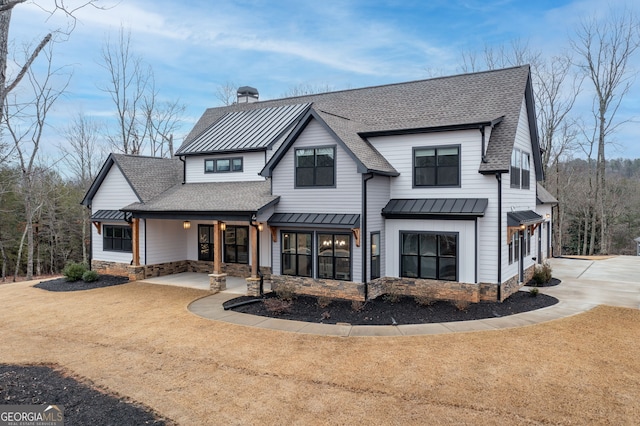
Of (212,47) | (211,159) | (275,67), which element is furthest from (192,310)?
(275,67)

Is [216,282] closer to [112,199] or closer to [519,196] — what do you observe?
[112,199]

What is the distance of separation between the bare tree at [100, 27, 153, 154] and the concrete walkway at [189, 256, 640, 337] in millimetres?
22047

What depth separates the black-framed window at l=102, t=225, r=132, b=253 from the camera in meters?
18.9

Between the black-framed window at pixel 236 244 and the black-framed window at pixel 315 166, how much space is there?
4906 millimetres

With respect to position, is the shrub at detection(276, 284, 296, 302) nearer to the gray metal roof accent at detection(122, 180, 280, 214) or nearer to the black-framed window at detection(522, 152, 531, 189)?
the gray metal roof accent at detection(122, 180, 280, 214)

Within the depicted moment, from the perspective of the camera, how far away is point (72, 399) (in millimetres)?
6645

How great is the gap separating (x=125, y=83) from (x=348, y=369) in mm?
30020

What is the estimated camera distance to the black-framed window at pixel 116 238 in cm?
1894

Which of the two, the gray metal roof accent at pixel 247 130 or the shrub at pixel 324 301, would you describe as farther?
the gray metal roof accent at pixel 247 130

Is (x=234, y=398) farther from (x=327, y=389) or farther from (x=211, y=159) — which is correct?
(x=211, y=159)

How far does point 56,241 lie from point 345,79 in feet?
97.6

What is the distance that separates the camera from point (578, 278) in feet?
57.5

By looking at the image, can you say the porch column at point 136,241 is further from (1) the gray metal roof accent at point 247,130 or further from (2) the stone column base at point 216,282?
(2) the stone column base at point 216,282

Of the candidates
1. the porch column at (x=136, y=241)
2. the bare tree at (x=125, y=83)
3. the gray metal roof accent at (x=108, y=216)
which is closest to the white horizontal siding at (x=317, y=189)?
the porch column at (x=136, y=241)
